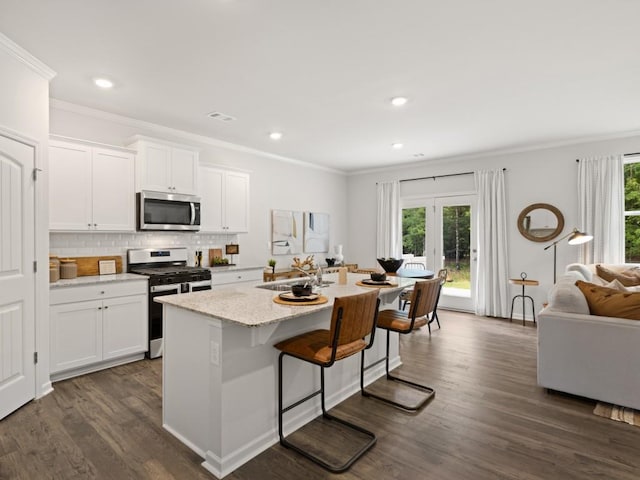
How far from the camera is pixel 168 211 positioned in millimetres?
4434

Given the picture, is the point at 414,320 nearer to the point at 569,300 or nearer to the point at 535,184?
the point at 569,300

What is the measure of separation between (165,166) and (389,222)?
4.40 m

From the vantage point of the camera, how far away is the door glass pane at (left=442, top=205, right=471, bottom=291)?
6.47 meters

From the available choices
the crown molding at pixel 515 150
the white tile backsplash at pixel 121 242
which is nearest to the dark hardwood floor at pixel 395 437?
the white tile backsplash at pixel 121 242

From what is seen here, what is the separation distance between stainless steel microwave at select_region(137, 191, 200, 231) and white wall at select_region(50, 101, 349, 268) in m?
0.39

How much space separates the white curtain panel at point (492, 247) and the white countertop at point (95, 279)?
516cm

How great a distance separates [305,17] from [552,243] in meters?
5.11

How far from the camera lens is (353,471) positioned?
2127mm

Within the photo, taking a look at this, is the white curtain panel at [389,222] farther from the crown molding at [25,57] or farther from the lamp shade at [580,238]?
the crown molding at [25,57]

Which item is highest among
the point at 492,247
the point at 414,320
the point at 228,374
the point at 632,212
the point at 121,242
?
the point at 632,212

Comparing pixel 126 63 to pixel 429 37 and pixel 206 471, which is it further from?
pixel 206 471

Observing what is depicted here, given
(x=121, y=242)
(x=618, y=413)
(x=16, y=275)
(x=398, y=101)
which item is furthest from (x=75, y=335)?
(x=618, y=413)

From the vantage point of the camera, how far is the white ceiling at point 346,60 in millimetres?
2330

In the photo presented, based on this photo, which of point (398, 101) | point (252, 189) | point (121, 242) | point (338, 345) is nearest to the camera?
point (338, 345)
